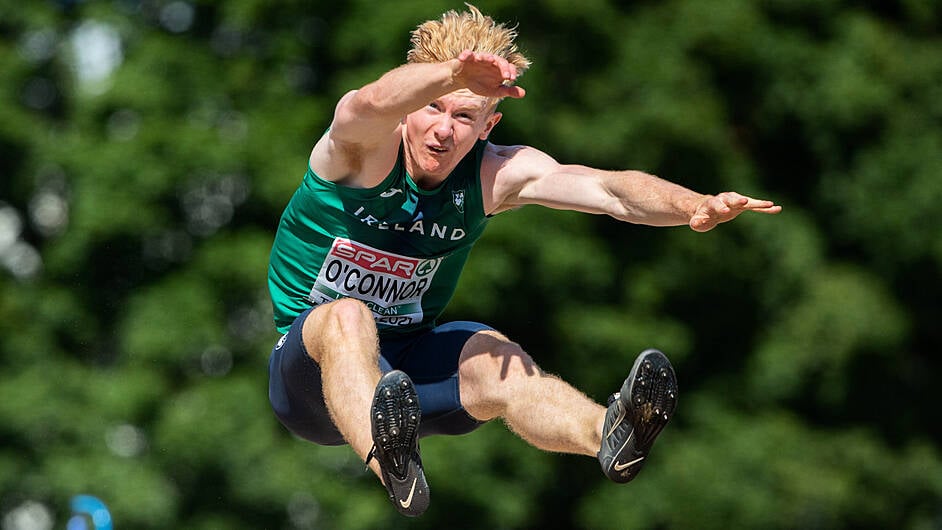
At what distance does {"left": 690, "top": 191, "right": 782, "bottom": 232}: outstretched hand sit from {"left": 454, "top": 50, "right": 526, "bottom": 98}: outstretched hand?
2.36 feet

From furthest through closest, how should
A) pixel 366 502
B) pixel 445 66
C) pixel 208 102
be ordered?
pixel 208 102 < pixel 366 502 < pixel 445 66

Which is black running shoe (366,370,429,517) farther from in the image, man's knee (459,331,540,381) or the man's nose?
the man's nose

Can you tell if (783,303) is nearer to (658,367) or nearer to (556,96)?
(556,96)

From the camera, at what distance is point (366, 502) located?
13.7 m

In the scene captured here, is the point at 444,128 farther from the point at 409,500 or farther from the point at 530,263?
the point at 530,263

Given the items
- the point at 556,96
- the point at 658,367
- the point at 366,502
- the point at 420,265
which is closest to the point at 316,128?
the point at 556,96

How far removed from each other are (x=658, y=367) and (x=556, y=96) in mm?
10454

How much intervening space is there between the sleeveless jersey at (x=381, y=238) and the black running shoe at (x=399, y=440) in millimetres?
736

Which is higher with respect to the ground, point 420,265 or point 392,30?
point 420,265

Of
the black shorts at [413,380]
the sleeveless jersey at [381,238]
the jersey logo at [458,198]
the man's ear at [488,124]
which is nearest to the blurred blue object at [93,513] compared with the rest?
the black shorts at [413,380]

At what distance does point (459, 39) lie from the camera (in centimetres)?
571

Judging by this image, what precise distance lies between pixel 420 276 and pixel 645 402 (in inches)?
44.9

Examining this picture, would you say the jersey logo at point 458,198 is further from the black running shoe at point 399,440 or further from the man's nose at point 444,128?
the black running shoe at point 399,440

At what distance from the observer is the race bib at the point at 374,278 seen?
5.61 meters
